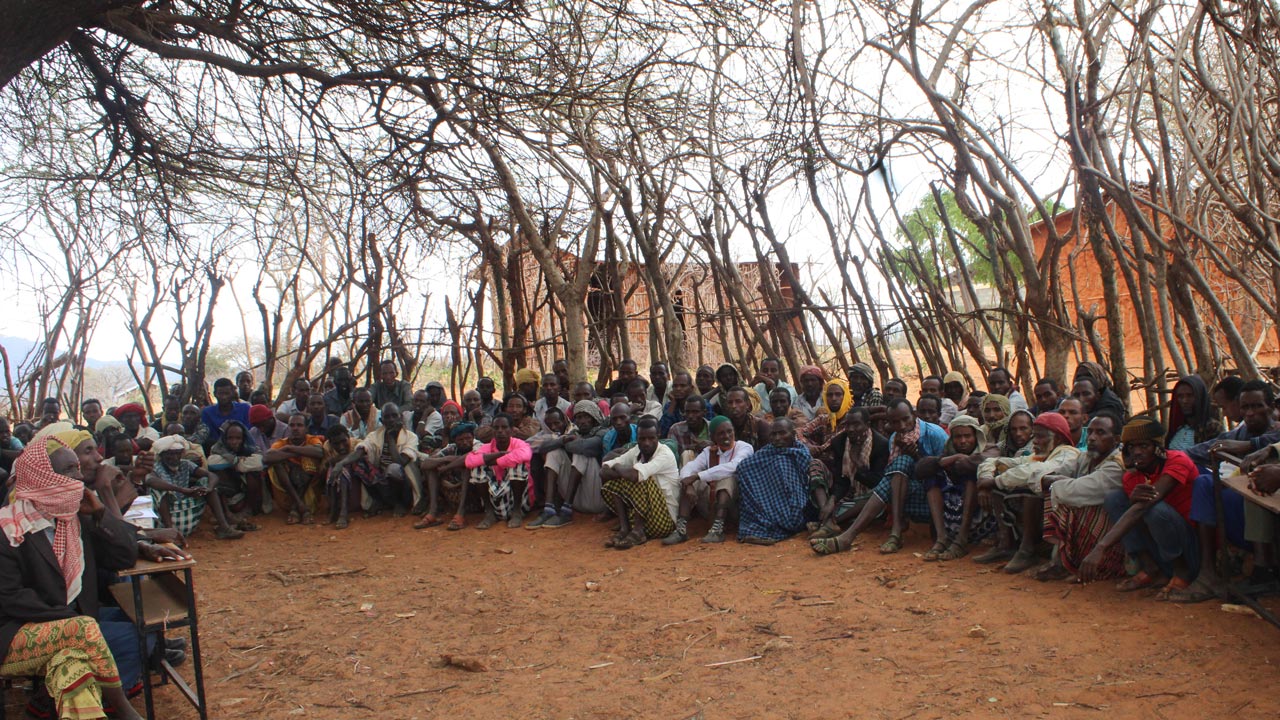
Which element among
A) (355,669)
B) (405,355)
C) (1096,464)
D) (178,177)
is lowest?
(355,669)

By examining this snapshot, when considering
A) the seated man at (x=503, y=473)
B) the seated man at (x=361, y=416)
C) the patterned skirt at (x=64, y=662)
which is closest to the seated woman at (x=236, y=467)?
the seated man at (x=361, y=416)

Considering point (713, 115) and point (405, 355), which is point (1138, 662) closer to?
point (713, 115)

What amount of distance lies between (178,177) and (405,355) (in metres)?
4.61

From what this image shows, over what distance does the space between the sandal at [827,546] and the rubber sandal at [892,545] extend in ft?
0.95

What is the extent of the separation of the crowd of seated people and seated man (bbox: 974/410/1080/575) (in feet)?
0.05

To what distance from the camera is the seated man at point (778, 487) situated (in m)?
6.87

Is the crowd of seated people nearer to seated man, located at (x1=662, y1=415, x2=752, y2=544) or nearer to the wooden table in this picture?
seated man, located at (x1=662, y1=415, x2=752, y2=544)

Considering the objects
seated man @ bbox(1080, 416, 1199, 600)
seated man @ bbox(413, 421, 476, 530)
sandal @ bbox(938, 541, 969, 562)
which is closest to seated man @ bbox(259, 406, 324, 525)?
seated man @ bbox(413, 421, 476, 530)

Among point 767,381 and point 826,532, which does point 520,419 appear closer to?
point 767,381

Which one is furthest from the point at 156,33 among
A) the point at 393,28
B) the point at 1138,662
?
the point at 1138,662

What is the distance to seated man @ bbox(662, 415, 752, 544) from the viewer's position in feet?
23.1

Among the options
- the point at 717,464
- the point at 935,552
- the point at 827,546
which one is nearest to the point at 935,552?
the point at 935,552

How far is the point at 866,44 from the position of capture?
22.7 feet

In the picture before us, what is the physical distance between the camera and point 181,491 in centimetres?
805
